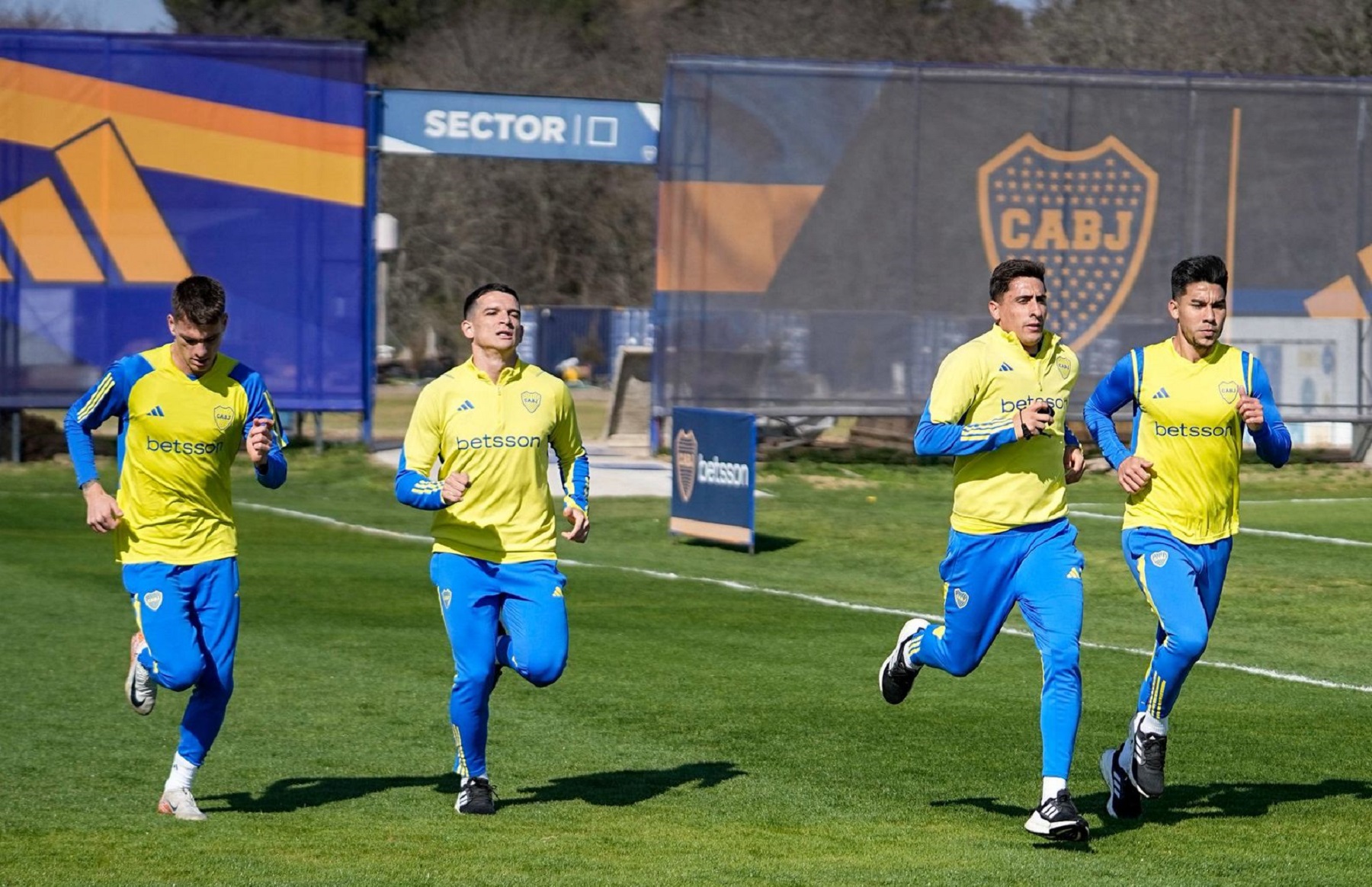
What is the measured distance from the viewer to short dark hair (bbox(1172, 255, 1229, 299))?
306 inches

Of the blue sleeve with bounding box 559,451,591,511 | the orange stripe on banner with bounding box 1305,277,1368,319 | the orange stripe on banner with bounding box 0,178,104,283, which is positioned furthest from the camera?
the orange stripe on banner with bounding box 1305,277,1368,319

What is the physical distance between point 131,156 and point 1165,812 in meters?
21.1

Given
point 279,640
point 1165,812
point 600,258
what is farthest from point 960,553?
point 600,258

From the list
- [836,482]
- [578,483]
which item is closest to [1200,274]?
[578,483]

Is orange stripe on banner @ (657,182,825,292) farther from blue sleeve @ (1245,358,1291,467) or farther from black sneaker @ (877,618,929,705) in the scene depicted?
blue sleeve @ (1245,358,1291,467)

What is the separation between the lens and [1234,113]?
26.8 metres

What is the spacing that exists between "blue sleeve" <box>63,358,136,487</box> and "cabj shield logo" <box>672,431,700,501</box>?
11995 millimetres

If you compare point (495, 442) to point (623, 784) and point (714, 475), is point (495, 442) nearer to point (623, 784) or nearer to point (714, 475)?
point (623, 784)

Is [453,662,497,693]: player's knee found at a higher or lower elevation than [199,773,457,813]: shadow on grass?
higher

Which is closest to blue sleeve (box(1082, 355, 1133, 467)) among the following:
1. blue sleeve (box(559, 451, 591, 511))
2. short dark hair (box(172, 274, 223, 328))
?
blue sleeve (box(559, 451, 591, 511))

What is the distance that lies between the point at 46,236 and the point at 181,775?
1955 cm

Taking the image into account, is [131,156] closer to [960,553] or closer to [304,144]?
[304,144]

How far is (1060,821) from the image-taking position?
6.95 meters

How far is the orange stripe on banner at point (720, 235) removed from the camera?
26.0 meters
